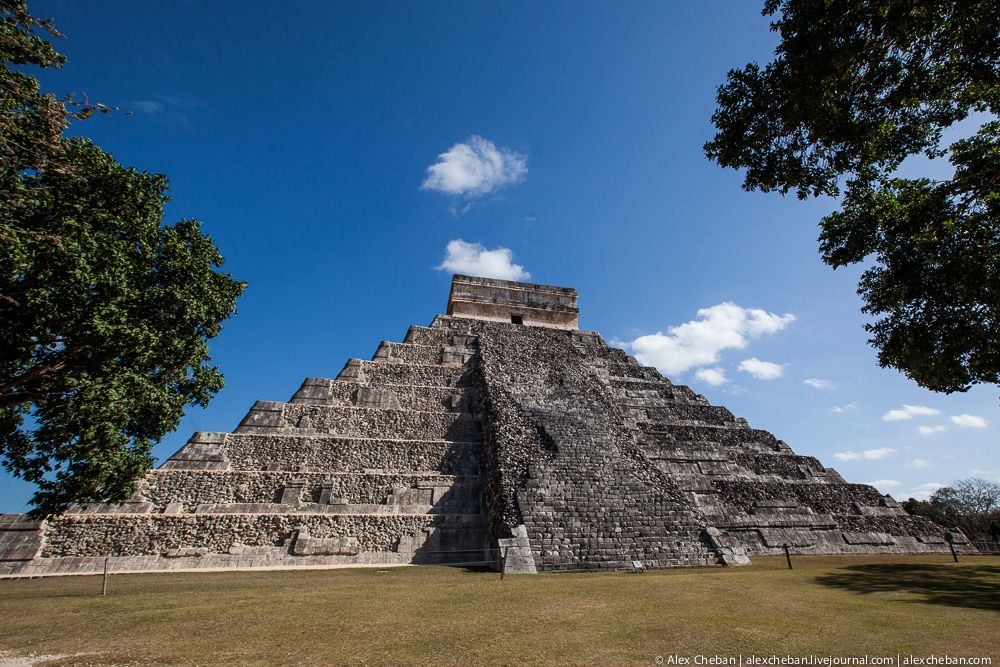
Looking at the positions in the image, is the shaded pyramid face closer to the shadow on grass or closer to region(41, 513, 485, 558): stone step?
region(41, 513, 485, 558): stone step

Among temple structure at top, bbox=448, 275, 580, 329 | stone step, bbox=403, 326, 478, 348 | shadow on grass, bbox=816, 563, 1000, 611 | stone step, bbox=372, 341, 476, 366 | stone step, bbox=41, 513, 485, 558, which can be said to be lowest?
shadow on grass, bbox=816, 563, 1000, 611

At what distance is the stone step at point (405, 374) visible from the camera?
16.1m

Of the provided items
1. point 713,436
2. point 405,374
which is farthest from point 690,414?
point 405,374

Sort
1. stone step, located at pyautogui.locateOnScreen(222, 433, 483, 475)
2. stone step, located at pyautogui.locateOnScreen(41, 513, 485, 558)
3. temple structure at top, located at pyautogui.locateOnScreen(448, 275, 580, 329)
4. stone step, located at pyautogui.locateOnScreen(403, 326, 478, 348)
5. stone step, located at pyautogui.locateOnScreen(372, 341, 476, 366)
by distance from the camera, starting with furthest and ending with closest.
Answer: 1. temple structure at top, located at pyautogui.locateOnScreen(448, 275, 580, 329)
2. stone step, located at pyautogui.locateOnScreen(403, 326, 478, 348)
3. stone step, located at pyautogui.locateOnScreen(372, 341, 476, 366)
4. stone step, located at pyautogui.locateOnScreen(222, 433, 483, 475)
5. stone step, located at pyautogui.locateOnScreen(41, 513, 485, 558)

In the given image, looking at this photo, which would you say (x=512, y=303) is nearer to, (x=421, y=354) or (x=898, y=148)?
(x=421, y=354)

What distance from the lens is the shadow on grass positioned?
268 inches

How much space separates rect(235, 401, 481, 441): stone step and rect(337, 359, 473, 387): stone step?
4.81 feet

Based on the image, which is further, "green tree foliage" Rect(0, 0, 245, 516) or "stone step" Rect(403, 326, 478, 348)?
"stone step" Rect(403, 326, 478, 348)

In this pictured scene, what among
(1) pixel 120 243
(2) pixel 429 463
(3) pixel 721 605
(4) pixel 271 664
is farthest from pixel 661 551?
(1) pixel 120 243

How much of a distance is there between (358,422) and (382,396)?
134cm

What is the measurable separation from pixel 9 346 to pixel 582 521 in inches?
441

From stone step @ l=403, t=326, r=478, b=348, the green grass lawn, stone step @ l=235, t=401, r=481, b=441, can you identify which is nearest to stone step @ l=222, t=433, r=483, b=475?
stone step @ l=235, t=401, r=481, b=441

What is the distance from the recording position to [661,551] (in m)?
10.4

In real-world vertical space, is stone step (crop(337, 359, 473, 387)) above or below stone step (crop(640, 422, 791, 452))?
above
